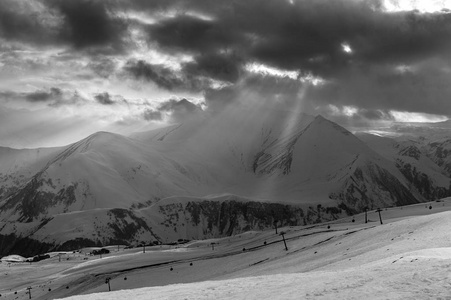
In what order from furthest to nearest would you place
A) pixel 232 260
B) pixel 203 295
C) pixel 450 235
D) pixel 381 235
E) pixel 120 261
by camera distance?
pixel 120 261, pixel 232 260, pixel 381 235, pixel 450 235, pixel 203 295

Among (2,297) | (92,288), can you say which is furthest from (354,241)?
(2,297)

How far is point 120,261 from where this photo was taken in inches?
5910

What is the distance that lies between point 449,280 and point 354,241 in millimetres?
52196

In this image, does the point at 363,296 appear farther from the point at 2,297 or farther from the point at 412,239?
the point at 2,297

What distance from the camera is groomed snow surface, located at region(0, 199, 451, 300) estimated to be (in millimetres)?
28422

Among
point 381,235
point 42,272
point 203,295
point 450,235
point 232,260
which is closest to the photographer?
point 203,295

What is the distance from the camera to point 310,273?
4044cm

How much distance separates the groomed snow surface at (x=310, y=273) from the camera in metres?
28.4

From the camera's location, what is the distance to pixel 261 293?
108ft

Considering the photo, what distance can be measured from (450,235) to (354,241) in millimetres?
25692

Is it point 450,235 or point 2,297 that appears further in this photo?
point 2,297

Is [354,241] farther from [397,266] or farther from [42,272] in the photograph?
[42,272]

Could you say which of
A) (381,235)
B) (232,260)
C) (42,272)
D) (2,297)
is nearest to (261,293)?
(381,235)

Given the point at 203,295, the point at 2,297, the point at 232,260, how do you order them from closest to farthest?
the point at 203,295 < the point at 232,260 < the point at 2,297
